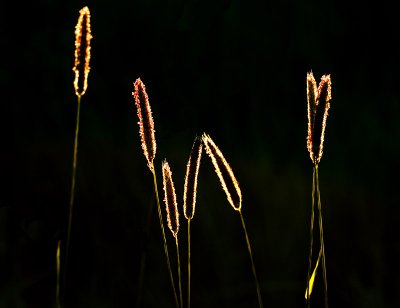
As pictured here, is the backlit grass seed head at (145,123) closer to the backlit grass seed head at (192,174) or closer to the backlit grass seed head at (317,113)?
the backlit grass seed head at (192,174)

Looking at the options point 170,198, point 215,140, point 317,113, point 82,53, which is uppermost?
point 215,140

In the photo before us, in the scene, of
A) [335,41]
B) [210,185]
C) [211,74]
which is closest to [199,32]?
[211,74]

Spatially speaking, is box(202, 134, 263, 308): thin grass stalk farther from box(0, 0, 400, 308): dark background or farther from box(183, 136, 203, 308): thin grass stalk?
box(0, 0, 400, 308): dark background

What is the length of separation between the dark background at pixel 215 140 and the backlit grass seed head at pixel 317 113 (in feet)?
3.68

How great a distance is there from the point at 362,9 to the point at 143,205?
179 cm

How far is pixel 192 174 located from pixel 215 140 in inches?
90.6

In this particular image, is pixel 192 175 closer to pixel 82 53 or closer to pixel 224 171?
pixel 224 171

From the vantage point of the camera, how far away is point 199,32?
3.03 m

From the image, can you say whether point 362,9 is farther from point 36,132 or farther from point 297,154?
point 36,132

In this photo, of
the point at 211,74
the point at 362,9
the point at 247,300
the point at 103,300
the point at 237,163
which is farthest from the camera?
the point at 362,9

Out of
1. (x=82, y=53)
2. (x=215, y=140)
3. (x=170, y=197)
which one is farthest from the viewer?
(x=215, y=140)

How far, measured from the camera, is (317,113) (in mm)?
1301

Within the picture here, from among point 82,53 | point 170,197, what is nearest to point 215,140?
point 170,197

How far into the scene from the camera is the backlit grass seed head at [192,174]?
1.33m
